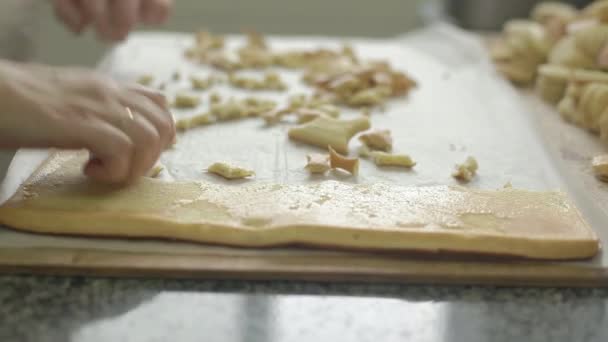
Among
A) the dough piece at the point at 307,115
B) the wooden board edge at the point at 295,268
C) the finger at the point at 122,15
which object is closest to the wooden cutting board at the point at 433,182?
the wooden board edge at the point at 295,268

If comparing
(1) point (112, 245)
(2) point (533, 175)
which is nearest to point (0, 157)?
(1) point (112, 245)

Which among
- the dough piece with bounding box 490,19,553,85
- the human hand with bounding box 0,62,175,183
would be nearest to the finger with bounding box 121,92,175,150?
the human hand with bounding box 0,62,175,183

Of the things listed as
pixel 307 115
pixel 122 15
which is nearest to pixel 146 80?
pixel 122 15

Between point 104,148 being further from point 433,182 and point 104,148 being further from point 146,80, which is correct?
point 146,80

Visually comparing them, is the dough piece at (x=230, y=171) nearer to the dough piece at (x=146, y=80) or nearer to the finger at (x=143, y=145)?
the finger at (x=143, y=145)

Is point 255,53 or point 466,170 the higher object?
point 255,53

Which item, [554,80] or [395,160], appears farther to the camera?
[554,80]

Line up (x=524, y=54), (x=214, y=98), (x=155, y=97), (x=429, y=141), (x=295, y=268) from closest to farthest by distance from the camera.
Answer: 1. (x=295, y=268)
2. (x=155, y=97)
3. (x=429, y=141)
4. (x=214, y=98)
5. (x=524, y=54)
